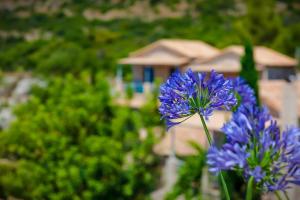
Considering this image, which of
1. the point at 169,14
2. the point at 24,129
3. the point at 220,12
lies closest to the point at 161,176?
the point at 24,129

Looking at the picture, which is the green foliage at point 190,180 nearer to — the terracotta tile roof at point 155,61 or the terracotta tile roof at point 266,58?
the terracotta tile roof at point 266,58

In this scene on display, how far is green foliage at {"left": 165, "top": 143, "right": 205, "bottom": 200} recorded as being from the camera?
1439cm

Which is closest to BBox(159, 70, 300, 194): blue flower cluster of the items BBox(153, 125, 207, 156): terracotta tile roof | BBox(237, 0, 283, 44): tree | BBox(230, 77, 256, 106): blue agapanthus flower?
BBox(230, 77, 256, 106): blue agapanthus flower

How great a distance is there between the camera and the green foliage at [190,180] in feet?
47.2

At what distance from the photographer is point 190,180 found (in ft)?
48.6

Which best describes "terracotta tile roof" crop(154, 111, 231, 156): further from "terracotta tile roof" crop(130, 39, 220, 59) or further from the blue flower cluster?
the blue flower cluster

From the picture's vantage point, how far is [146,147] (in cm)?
1598

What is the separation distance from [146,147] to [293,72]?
11.8 m

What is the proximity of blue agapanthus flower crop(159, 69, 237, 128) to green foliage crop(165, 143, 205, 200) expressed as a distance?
1201 centimetres

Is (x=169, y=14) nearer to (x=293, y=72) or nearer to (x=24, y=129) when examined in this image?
(x=293, y=72)

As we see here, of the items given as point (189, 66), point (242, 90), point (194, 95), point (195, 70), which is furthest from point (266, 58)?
point (194, 95)

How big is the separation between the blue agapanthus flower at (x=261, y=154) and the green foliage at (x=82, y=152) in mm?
13551

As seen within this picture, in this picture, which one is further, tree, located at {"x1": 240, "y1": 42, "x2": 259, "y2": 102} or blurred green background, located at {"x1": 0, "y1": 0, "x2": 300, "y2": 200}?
blurred green background, located at {"x1": 0, "y1": 0, "x2": 300, "y2": 200}

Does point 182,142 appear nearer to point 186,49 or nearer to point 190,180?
point 190,180
